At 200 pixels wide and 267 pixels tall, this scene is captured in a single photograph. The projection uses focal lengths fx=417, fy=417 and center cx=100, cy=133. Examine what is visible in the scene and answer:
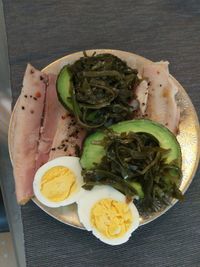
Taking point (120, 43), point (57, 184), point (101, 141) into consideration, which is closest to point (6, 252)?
point (57, 184)

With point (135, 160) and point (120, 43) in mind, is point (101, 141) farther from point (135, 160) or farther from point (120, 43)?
point (120, 43)

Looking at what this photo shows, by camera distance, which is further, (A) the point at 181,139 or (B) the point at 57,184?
(A) the point at 181,139

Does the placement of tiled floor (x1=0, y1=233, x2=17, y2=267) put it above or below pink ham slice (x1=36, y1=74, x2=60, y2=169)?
below

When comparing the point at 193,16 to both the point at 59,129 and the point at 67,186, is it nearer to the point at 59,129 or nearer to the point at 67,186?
the point at 59,129

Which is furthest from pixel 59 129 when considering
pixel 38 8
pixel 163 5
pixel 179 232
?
pixel 163 5

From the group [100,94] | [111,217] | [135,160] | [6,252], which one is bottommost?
[6,252]

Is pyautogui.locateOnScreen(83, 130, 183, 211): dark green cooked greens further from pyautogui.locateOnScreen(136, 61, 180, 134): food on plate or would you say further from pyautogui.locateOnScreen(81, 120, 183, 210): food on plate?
pyautogui.locateOnScreen(136, 61, 180, 134): food on plate

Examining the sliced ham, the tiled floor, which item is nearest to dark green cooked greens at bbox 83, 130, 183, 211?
the sliced ham
